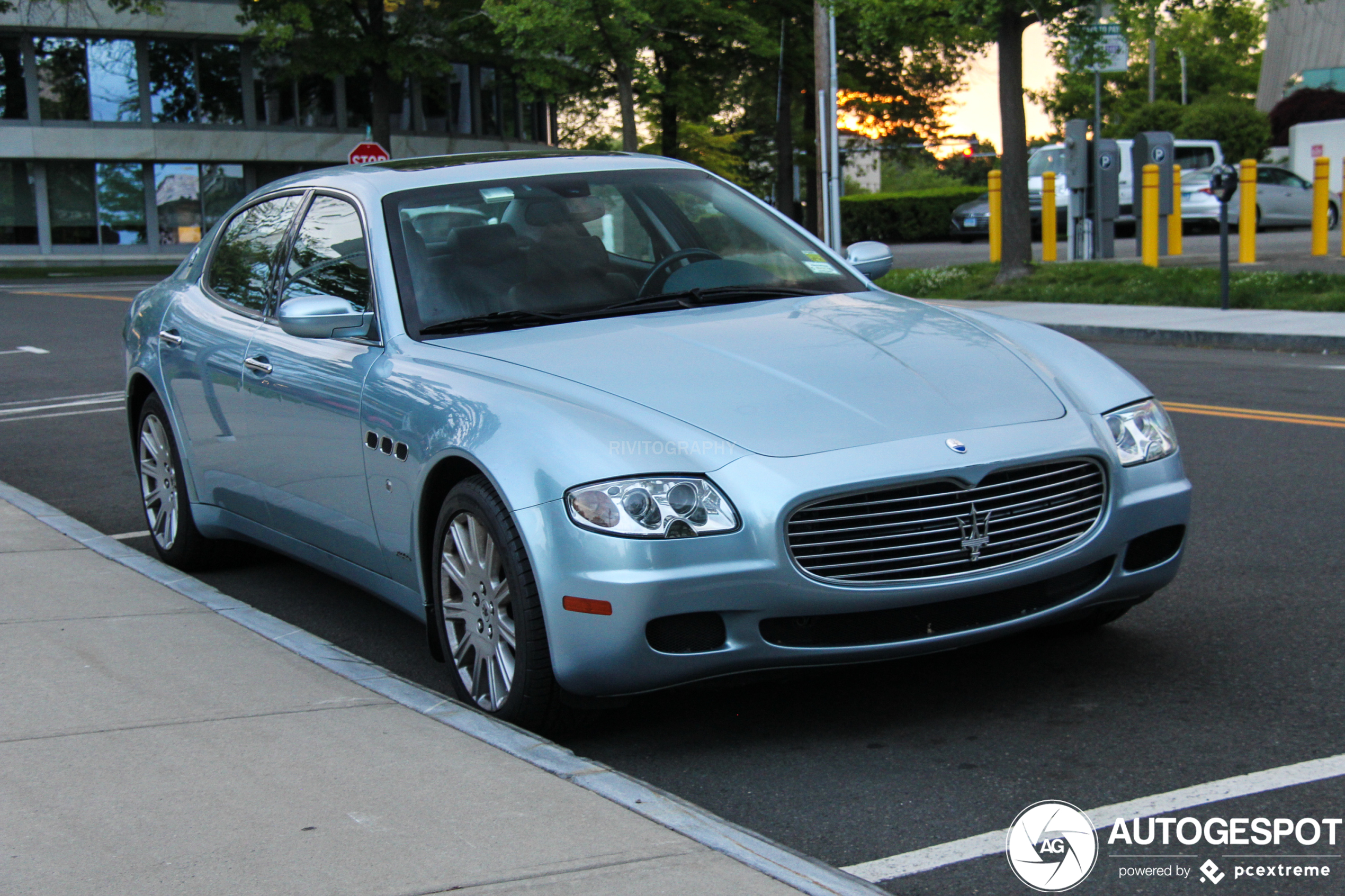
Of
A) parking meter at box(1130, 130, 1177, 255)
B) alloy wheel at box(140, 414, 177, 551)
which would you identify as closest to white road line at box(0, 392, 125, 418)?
alloy wheel at box(140, 414, 177, 551)

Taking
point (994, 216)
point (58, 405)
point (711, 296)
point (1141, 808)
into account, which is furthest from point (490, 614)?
point (994, 216)

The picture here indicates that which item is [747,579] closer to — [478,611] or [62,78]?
[478,611]

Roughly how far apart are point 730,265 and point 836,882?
8.82 ft

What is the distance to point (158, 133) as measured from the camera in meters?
45.7

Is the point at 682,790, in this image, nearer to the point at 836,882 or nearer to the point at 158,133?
the point at 836,882

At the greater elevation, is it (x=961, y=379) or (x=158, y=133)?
(x=158, y=133)

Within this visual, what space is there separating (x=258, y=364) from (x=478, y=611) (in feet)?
5.66

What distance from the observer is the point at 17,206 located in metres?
45.0

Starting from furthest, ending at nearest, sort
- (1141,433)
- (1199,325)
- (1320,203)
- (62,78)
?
1. (62,78)
2. (1320,203)
3. (1199,325)
4. (1141,433)

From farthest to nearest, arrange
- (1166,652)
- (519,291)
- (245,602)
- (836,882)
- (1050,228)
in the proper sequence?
(1050,228) → (245,602) → (519,291) → (1166,652) → (836,882)

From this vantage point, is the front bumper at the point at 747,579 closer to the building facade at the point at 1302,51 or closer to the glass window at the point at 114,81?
the glass window at the point at 114,81

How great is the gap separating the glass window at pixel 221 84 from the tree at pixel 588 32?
19.5m

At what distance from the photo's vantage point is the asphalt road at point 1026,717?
134 inches

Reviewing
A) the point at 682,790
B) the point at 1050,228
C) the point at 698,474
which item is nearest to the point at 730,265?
the point at 698,474
